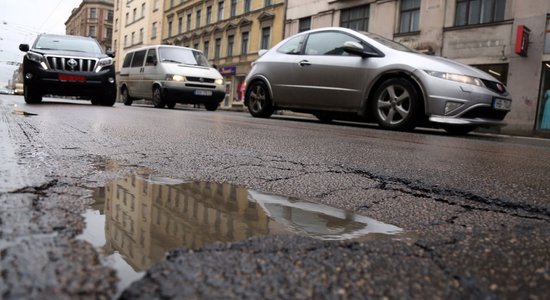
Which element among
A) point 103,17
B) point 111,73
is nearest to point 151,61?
point 111,73

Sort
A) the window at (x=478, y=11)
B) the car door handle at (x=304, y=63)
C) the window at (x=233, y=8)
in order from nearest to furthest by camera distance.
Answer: the car door handle at (x=304, y=63) → the window at (x=478, y=11) → the window at (x=233, y=8)

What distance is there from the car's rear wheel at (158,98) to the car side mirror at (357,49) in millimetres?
7189

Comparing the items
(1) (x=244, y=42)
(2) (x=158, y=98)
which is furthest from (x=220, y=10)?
(2) (x=158, y=98)

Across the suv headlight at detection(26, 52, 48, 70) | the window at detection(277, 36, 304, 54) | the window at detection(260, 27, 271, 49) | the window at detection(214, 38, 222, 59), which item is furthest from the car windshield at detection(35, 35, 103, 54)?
the window at detection(214, 38, 222, 59)

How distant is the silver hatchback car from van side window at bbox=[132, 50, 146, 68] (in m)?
6.87

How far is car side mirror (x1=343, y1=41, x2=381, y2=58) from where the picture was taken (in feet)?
21.6

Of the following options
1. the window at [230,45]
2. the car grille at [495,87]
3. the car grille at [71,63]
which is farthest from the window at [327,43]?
the window at [230,45]

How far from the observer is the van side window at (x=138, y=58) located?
45.8 feet

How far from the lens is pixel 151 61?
1330 centimetres

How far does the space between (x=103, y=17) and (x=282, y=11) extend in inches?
2444

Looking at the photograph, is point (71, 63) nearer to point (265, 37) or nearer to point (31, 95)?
point (31, 95)

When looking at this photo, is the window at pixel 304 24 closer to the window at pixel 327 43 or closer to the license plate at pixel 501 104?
the window at pixel 327 43

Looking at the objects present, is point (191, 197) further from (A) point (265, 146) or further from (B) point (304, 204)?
(A) point (265, 146)

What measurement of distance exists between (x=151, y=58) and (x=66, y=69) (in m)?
4.34
